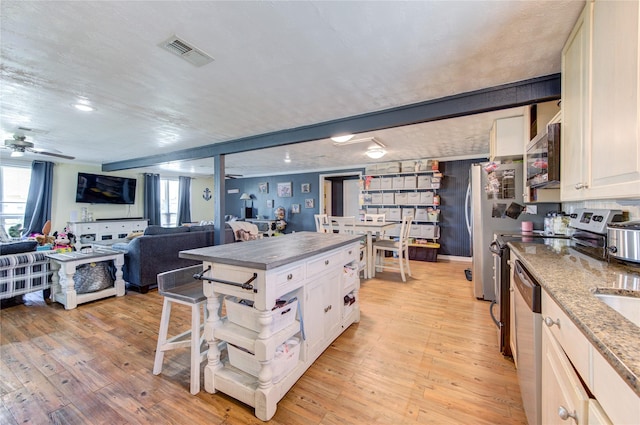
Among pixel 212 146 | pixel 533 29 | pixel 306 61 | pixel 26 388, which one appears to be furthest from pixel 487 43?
pixel 212 146

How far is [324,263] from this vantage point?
2098mm

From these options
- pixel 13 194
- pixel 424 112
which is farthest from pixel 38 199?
pixel 424 112

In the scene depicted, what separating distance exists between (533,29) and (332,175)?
6.01 metres

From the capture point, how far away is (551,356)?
1.01 meters

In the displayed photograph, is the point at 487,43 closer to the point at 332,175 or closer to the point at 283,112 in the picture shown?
the point at 283,112

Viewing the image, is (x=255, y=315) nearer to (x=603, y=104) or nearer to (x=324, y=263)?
(x=324, y=263)

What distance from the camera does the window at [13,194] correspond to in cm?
545

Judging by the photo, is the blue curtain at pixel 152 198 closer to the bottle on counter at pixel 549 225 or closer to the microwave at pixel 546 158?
the microwave at pixel 546 158

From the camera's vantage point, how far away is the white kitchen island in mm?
1508

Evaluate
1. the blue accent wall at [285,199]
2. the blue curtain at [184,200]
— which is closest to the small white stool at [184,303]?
the blue accent wall at [285,199]

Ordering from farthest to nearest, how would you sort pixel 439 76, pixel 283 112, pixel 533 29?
pixel 283 112 → pixel 439 76 → pixel 533 29

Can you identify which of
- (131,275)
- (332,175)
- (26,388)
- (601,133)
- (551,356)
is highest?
(332,175)

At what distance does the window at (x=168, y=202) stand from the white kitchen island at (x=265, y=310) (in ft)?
24.7

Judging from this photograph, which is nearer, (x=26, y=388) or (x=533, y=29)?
(x=533, y=29)
